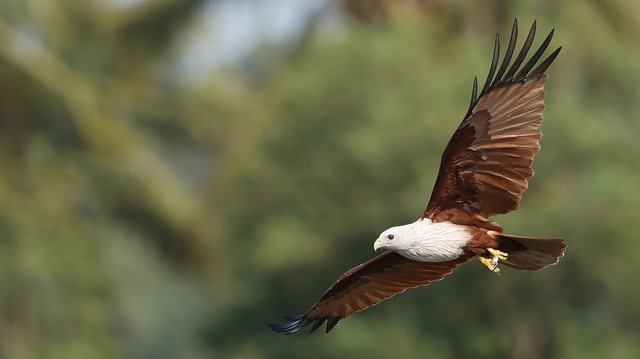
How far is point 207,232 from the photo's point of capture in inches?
847

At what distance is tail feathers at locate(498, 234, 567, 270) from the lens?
7734 millimetres

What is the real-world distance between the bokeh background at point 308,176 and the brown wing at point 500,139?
11.9 metres

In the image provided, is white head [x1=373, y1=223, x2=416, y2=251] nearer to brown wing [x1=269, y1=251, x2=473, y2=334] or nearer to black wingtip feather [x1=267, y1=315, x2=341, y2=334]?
brown wing [x1=269, y1=251, x2=473, y2=334]

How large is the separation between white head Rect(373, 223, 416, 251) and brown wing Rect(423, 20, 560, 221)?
0.25m

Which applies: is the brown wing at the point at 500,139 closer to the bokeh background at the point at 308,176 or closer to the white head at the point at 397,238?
the white head at the point at 397,238

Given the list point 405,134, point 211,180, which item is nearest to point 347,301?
point 405,134

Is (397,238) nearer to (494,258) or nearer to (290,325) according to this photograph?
(494,258)

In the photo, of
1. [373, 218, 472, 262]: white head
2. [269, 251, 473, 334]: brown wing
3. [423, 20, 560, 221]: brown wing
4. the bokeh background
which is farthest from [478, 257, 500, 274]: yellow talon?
the bokeh background

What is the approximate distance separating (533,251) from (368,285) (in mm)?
1402

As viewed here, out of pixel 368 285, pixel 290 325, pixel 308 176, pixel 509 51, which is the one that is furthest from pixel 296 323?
pixel 308 176

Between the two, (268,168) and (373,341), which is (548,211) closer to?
(373,341)

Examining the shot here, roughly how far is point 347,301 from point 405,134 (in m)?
12.2

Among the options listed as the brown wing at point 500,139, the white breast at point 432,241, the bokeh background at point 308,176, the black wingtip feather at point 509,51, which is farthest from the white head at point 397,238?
the bokeh background at point 308,176

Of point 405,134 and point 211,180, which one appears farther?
point 211,180
